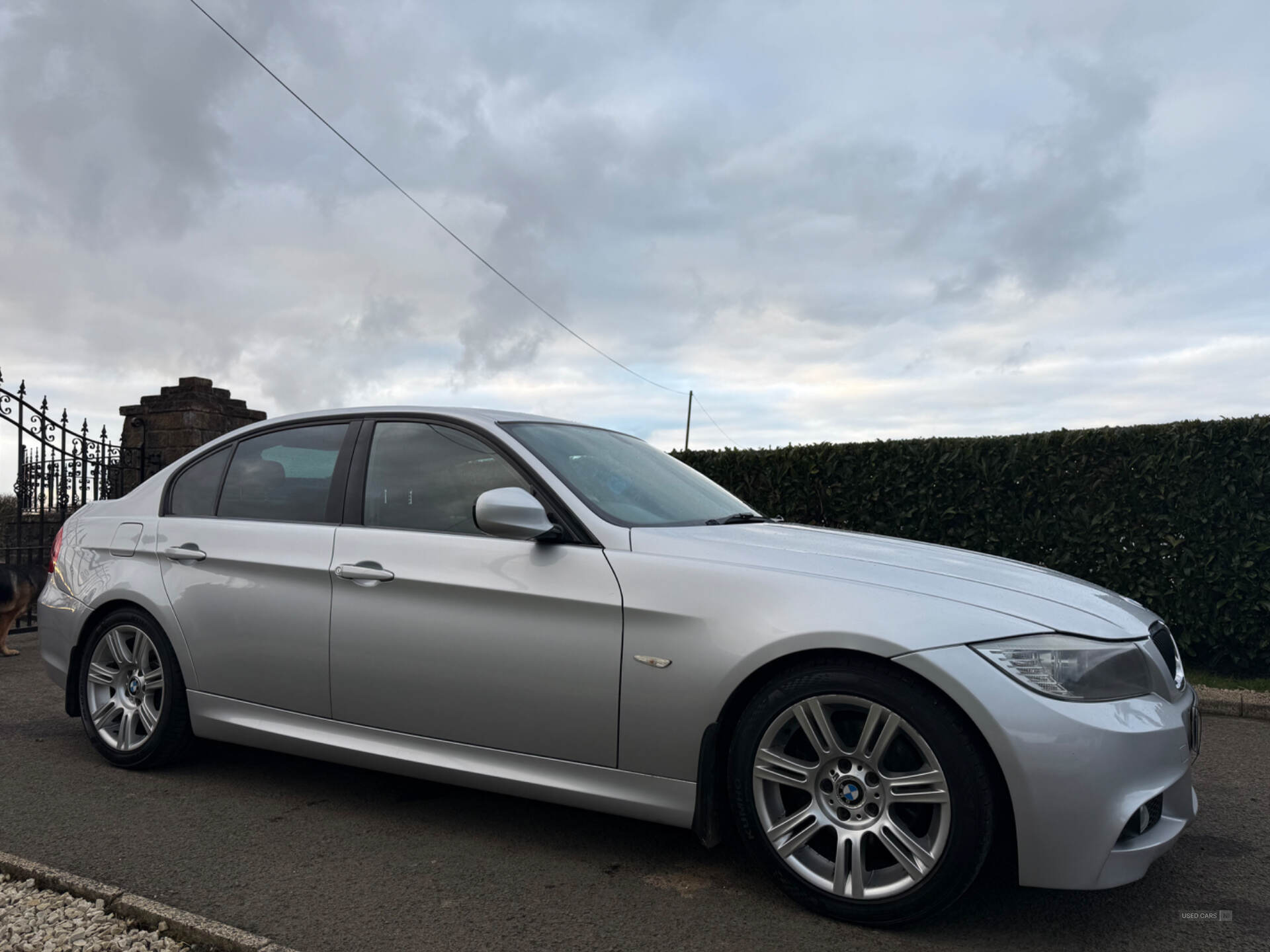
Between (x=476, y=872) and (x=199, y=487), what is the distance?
7.50 ft

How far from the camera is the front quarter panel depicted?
8.47ft

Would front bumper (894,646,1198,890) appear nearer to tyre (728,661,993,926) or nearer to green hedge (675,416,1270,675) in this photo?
tyre (728,661,993,926)

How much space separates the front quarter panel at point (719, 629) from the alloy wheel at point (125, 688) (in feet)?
7.62

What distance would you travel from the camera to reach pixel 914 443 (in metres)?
7.73

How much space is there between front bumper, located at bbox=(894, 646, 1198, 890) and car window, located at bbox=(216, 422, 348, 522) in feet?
8.23

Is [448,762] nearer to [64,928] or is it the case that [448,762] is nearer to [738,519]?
[64,928]

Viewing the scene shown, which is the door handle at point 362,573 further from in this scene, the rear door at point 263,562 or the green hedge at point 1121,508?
the green hedge at point 1121,508

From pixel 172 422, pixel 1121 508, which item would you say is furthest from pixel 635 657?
pixel 172 422

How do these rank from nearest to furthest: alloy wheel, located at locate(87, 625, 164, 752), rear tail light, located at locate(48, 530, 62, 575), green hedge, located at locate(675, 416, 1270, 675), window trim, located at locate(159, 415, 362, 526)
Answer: window trim, located at locate(159, 415, 362, 526), alloy wheel, located at locate(87, 625, 164, 752), rear tail light, located at locate(48, 530, 62, 575), green hedge, located at locate(675, 416, 1270, 675)

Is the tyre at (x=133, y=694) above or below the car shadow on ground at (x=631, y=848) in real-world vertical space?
above

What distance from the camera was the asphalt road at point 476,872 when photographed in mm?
2572

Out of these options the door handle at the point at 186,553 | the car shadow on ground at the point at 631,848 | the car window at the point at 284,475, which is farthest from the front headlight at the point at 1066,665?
the door handle at the point at 186,553

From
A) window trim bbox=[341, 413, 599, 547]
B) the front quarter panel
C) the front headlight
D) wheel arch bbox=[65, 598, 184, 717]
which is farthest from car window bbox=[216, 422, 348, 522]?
the front headlight

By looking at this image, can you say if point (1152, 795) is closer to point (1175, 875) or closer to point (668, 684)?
point (1175, 875)
